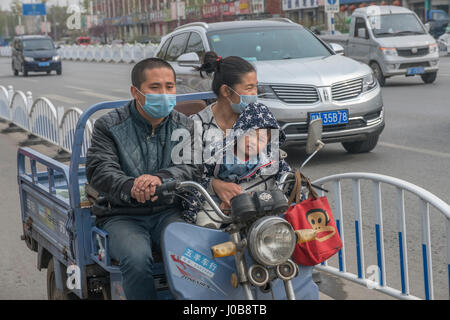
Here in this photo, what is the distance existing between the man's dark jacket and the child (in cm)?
15

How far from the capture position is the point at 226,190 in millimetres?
3279

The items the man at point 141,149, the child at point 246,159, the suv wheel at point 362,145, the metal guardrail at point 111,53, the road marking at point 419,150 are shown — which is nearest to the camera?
the child at point 246,159

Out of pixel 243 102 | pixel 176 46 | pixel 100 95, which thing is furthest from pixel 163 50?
pixel 100 95

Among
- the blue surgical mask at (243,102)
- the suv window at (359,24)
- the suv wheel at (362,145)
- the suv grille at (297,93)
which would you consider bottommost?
the suv wheel at (362,145)

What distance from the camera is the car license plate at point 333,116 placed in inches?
338

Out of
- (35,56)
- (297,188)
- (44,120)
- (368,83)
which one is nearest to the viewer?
(297,188)

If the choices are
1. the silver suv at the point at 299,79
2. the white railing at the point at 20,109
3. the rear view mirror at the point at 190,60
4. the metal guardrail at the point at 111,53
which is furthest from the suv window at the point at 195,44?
the metal guardrail at the point at 111,53

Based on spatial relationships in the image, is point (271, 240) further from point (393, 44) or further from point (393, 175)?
point (393, 44)

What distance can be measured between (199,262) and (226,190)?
0.53 meters

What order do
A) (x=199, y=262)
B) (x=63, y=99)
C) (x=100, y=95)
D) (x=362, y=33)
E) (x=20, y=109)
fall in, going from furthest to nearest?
1. (x=100, y=95)
2. (x=63, y=99)
3. (x=362, y=33)
4. (x=20, y=109)
5. (x=199, y=262)

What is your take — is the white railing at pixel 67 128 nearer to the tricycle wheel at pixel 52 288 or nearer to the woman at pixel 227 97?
the tricycle wheel at pixel 52 288

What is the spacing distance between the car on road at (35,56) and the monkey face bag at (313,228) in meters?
32.8
